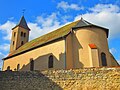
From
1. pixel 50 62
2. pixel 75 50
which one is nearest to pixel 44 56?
pixel 50 62

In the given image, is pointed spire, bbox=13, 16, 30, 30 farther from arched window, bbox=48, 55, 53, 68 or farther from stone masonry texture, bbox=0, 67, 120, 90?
stone masonry texture, bbox=0, 67, 120, 90

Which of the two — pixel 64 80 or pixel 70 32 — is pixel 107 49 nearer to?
pixel 70 32

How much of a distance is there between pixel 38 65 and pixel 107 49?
8740mm

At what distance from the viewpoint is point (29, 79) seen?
1242cm

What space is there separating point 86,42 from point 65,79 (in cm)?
818

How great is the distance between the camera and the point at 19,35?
33.7m

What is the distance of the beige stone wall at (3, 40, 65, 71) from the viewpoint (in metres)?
18.7

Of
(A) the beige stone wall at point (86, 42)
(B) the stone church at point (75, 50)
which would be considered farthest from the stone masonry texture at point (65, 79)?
(A) the beige stone wall at point (86, 42)

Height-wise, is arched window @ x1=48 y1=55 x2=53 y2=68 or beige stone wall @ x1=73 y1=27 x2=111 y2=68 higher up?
beige stone wall @ x1=73 y1=27 x2=111 y2=68

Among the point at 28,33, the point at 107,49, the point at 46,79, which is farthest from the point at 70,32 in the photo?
the point at 28,33

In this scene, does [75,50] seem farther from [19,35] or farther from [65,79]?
[19,35]

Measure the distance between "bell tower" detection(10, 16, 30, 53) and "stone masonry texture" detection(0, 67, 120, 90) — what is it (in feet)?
66.5

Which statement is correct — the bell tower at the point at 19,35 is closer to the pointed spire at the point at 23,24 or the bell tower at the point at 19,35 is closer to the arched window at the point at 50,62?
the pointed spire at the point at 23,24

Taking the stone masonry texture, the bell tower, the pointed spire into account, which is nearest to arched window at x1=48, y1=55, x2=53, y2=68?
the stone masonry texture
